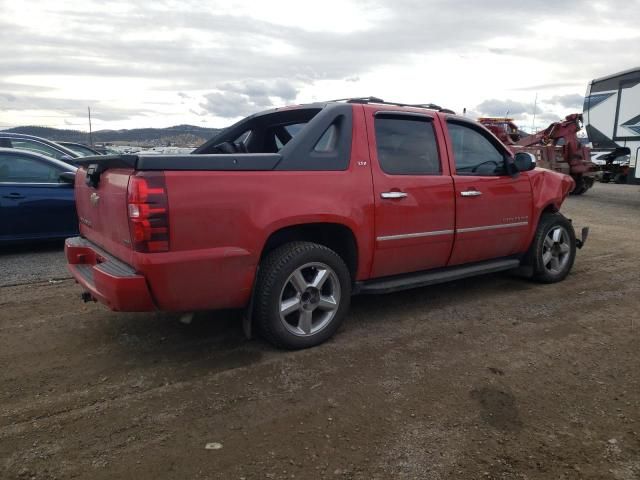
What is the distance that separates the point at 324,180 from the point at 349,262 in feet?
2.39

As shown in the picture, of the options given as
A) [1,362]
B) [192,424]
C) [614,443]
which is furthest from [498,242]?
[1,362]

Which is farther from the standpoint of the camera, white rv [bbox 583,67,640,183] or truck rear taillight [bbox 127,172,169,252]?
white rv [bbox 583,67,640,183]

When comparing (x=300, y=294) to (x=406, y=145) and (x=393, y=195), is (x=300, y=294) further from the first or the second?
(x=406, y=145)

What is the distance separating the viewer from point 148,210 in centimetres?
311

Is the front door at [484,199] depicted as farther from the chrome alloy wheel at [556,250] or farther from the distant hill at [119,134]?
the distant hill at [119,134]

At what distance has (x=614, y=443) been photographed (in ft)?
8.98

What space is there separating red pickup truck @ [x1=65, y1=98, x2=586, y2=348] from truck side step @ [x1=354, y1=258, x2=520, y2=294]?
14 mm

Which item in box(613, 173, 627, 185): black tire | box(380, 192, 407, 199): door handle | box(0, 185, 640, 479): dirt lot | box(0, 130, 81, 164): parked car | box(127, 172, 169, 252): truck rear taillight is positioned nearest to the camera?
box(0, 185, 640, 479): dirt lot

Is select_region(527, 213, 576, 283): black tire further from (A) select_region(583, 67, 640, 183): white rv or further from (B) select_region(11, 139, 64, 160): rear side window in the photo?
(A) select_region(583, 67, 640, 183): white rv

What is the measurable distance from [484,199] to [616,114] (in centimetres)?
1097

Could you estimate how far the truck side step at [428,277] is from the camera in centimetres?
423

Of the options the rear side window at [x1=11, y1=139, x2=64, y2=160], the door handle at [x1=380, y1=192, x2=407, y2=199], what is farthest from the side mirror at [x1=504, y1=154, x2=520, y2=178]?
the rear side window at [x1=11, y1=139, x2=64, y2=160]

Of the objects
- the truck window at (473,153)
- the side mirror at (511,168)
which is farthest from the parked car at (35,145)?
the side mirror at (511,168)

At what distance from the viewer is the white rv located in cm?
1296
